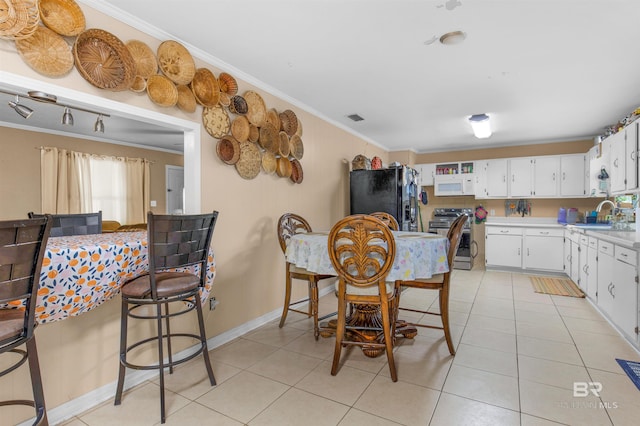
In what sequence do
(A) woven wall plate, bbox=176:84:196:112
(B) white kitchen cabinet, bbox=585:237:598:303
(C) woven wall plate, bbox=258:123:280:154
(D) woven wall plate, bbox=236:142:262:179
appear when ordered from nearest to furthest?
(A) woven wall plate, bbox=176:84:196:112 < (D) woven wall plate, bbox=236:142:262:179 < (C) woven wall plate, bbox=258:123:280:154 < (B) white kitchen cabinet, bbox=585:237:598:303

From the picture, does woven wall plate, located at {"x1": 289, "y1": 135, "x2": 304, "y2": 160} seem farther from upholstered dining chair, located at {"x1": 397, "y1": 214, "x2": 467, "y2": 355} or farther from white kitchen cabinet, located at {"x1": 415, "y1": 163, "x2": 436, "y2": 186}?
white kitchen cabinet, located at {"x1": 415, "y1": 163, "x2": 436, "y2": 186}

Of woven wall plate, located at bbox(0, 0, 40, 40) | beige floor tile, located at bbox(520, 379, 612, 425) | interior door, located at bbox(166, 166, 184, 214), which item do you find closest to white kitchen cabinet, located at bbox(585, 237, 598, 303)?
beige floor tile, located at bbox(520, 379, 612, 425)

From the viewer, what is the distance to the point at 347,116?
4.22m

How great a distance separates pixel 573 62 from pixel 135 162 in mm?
6985

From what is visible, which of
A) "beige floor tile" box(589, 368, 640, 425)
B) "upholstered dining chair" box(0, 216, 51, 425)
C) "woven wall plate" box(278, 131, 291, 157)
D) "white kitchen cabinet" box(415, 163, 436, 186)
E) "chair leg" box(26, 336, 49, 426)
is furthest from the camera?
"white kitchen cabinet" box(415, 163, 436, 186)

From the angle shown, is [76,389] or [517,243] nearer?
[76,389]

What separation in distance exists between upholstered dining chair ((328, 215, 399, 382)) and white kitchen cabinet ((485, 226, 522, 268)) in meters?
4.24

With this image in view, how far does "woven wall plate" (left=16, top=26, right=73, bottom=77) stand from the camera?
1.59m

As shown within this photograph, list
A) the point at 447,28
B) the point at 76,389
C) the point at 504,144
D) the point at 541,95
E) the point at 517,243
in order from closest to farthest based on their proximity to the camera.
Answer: the point at 76,389 → the point at 447,28 → the point at 541,95 → the point at 517,243 → the point at 504,144

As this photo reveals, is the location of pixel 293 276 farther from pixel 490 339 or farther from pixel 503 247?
pixel 503 247

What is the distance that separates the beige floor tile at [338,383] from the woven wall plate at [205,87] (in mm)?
2233

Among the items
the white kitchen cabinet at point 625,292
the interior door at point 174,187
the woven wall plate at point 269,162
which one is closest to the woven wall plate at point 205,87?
the woven wall plate at point 269,162

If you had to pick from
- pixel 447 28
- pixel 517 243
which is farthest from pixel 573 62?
pixel 517 243

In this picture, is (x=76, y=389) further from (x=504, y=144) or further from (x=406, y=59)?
(x=504, y=144)
